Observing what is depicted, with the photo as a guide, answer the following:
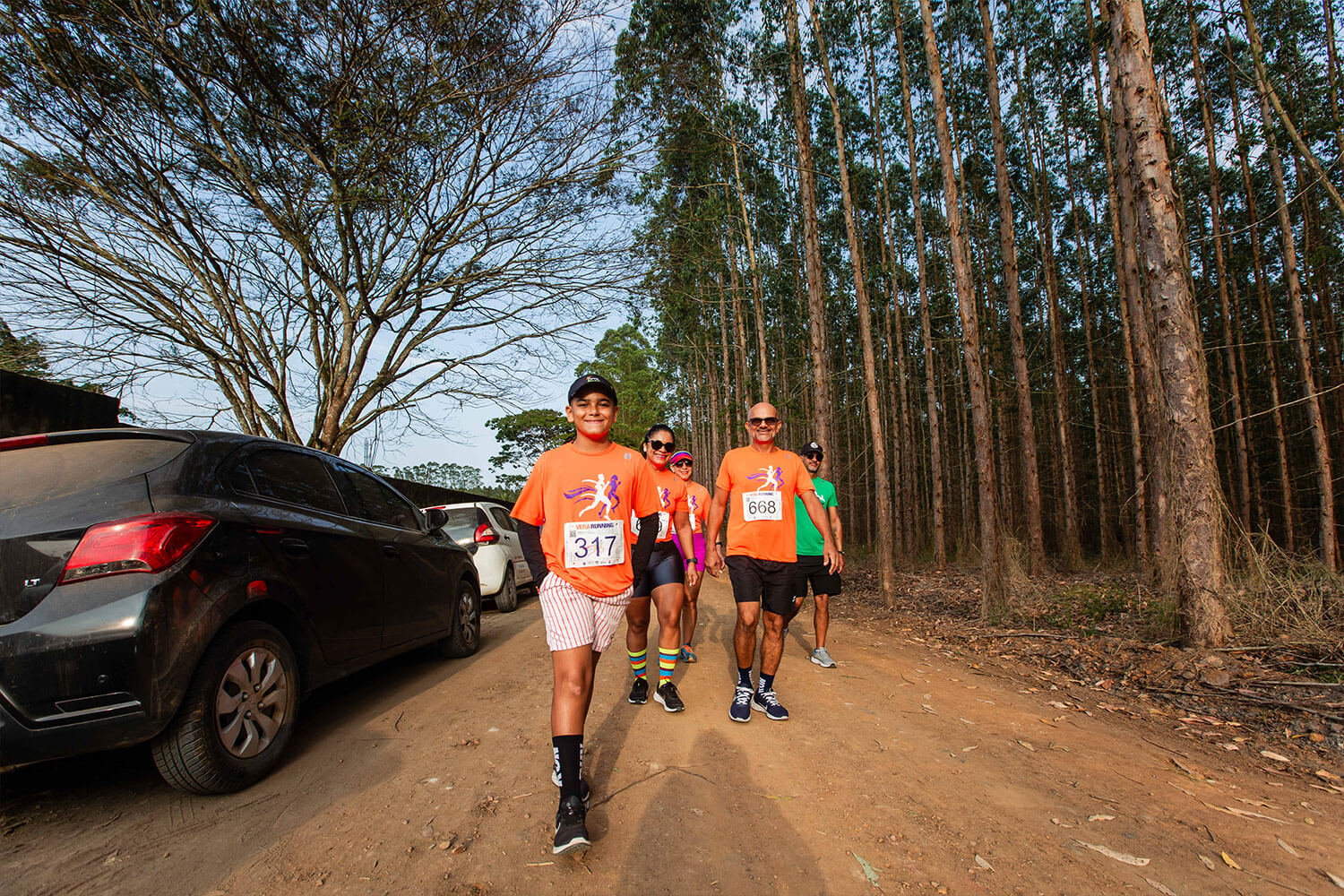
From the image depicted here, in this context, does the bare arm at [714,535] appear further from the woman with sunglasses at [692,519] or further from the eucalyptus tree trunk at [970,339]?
the eucalyptus tree trunk at [970,339]

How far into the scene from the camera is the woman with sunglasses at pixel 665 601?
4125 millimetres

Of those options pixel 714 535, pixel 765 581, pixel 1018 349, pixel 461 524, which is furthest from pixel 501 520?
pixel 1018 349

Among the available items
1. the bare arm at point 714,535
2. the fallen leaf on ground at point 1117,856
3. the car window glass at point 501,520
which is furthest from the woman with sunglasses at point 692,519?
the car window glass at point 501,520

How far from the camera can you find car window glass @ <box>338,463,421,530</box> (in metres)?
4.39

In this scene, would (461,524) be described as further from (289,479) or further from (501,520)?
(289,479)

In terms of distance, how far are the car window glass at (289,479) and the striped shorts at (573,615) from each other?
1756mm

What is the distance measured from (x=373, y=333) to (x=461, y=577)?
6.34 m

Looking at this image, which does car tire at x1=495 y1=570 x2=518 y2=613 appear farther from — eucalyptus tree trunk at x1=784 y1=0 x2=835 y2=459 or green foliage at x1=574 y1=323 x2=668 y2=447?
green foliage at x1=574 y1=323 x2=668 y2=447

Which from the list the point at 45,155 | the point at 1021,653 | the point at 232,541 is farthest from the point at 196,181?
the point at 1021,653

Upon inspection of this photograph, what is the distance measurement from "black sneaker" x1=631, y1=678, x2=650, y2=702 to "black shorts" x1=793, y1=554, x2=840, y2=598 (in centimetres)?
135

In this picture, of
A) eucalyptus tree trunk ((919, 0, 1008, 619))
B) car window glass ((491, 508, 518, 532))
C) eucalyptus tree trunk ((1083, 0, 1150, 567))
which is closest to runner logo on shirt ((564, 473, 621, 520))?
eucalyptus tree trunk ((919, 0, 1008, 619))

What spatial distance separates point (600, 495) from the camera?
284 cm

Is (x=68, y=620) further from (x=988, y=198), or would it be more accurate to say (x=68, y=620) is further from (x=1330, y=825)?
(x=988, y=198)

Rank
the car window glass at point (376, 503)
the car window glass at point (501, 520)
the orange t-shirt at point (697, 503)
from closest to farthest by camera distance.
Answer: the car window glass at point (376, 503) → the orange t-shirt at point (697, 503) → the car window glass at point (501, 520)
